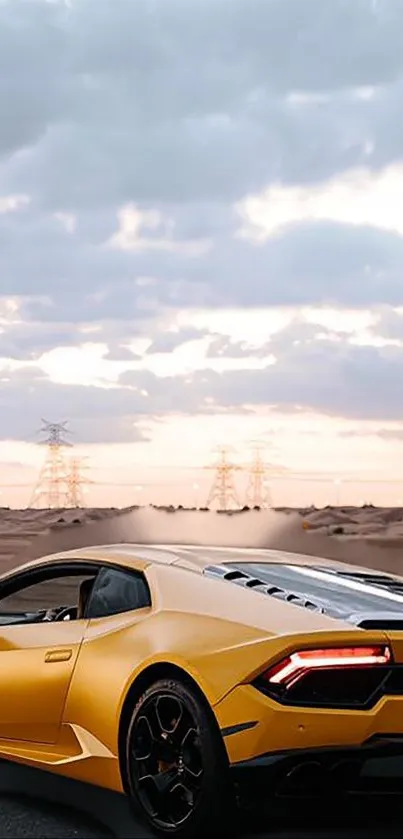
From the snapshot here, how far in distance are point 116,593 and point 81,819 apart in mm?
1100

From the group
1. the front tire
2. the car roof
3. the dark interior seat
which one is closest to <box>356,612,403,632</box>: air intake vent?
the front tire

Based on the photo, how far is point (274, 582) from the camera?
6.17m

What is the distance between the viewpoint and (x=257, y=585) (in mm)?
6047

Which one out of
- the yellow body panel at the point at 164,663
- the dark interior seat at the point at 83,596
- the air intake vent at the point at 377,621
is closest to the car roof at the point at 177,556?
the yellow body panel at the point at 164,663

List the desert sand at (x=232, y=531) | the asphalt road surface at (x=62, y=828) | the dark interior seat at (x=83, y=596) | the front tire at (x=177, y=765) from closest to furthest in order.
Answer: the front tire at (x=177, y=765)
the asphalt road surface at (x=62, y=828)
the dark interior seat at (x=83, y=596)
the desert sand at (x=232, y=531)

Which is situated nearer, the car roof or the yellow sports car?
the yellow sports car

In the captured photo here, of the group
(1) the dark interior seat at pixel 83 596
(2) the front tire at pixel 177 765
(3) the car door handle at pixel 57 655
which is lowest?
(2) the front tire at pixel 177 765

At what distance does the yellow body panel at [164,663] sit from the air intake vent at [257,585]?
0.24 feet

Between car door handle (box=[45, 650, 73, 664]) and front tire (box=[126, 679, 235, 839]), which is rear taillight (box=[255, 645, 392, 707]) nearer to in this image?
front tire (box=[126, 679, 235, 839])

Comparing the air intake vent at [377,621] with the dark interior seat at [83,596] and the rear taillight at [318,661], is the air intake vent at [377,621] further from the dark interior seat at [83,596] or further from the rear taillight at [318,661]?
the dark interior seat at [83,596]

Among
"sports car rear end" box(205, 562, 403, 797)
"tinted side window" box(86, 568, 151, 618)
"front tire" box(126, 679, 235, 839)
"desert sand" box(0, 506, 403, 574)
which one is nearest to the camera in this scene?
"sports car rear end" box(205, 562, 403, 797)

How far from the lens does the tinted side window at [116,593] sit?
20.5 ft

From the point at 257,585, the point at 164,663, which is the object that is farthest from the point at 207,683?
the point at 257,585

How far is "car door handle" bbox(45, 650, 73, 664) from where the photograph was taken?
632 cm
